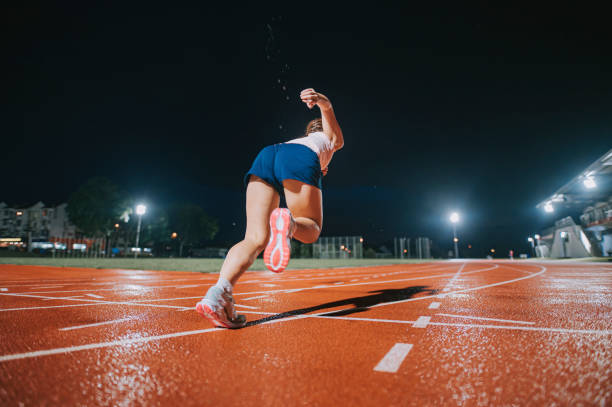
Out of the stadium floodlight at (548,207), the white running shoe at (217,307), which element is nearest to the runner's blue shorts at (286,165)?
the white running shoe at (217,307)

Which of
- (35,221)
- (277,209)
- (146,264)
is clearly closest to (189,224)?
(35,221)

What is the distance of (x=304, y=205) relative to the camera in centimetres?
265

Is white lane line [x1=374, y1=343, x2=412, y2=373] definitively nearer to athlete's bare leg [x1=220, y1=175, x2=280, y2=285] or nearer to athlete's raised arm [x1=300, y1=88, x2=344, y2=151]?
athlete's bare leg [x1=220, y1=175, x2=280, y2=285]

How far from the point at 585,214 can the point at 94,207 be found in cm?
6614

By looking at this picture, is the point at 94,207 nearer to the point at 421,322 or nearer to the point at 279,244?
the point at 279,244

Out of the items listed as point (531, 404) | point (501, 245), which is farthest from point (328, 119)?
point (501, 245)

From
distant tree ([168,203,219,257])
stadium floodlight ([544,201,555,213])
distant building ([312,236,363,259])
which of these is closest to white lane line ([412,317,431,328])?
stadium floodlight ([544,201,555,213])

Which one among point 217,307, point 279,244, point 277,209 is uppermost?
point 277,209

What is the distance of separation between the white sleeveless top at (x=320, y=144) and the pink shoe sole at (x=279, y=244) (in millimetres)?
738

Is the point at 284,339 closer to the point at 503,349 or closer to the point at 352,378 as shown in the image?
the point at 352,378

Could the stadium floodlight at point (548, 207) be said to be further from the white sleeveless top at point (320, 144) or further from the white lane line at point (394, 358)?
the white lane line at point (394, 358)

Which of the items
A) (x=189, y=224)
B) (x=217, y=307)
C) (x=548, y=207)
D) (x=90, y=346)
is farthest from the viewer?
(x=189, y=224)

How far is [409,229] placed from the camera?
8538cm

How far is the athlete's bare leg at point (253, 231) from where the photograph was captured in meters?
2.32
